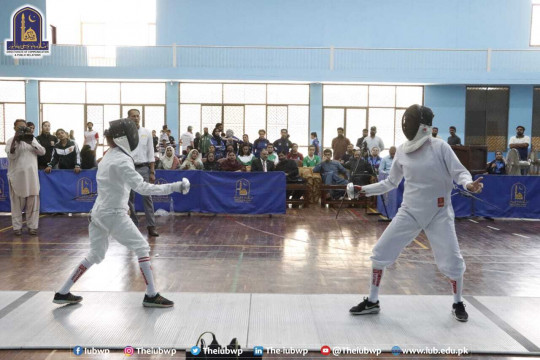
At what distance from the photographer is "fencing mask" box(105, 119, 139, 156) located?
4.35 meters

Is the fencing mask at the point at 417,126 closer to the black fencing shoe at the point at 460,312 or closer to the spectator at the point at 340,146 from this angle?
the black fencing shoe at the point at 460,312

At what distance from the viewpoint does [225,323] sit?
3.87 meters

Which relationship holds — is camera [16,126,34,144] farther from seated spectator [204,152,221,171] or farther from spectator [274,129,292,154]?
spectator [274,129,292,154]

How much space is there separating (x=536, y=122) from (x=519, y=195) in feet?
35.9

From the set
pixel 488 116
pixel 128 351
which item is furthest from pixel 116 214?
pixel 488 116

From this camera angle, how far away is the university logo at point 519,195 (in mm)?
10297

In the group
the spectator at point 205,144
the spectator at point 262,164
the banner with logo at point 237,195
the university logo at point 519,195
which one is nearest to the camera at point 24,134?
the banner with logo at point 237,195

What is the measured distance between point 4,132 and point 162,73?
7.13 m

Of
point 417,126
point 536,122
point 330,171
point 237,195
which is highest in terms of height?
point 536,122

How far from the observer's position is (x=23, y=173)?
26.0ft

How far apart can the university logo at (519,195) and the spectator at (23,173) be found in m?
9.11

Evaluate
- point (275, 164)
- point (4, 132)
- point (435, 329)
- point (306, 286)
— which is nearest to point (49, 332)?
point (306, 286)

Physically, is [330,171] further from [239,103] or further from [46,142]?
[239,103]

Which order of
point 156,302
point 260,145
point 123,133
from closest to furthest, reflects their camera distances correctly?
point 156,302, point 123,133, point 260,145
